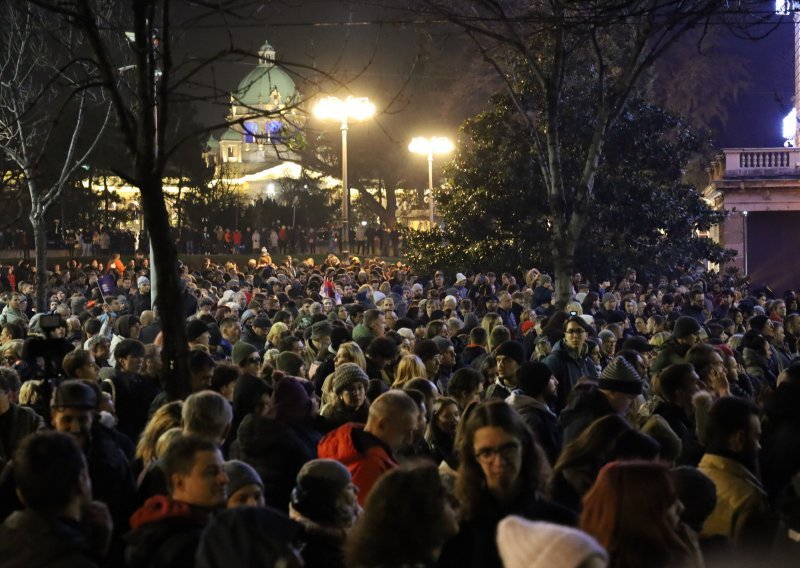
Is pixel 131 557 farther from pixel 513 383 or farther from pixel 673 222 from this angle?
pixel 673 222

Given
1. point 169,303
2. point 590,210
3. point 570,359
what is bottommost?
point 570,359

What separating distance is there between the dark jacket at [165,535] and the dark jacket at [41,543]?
194 millimetres

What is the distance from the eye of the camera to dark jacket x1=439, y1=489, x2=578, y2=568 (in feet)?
14.4

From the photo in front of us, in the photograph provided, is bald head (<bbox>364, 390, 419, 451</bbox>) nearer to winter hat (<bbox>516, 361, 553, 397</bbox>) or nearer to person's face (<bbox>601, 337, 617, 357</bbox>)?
winter hat (<bbox>516, 361, 553, 397</bbox>)

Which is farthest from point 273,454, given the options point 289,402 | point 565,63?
point 565,63

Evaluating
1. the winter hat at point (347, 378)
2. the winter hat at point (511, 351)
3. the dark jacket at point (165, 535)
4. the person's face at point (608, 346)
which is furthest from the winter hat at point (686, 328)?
the dark jacket at point (165, 535)

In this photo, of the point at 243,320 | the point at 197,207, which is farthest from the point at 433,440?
the point at 197,207

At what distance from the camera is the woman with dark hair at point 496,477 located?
15.3 ft

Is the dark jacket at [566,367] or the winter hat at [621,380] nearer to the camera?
the winter hat at [621,380]

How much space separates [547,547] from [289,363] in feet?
22.5

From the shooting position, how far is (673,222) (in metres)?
28.2

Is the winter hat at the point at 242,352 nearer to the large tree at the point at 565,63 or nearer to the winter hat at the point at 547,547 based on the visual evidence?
the large tree at the point at 565,63

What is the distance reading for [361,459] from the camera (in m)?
6.34

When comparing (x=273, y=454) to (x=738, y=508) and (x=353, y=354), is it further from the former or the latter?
(x=353, y=354)
